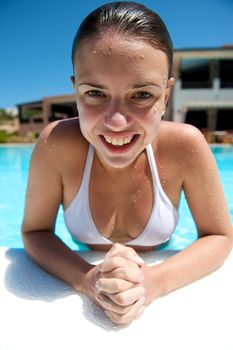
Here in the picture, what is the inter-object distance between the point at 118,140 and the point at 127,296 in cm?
61

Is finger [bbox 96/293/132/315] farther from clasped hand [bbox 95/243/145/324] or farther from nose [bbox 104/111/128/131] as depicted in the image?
nose [bbox 104/111/128/131]

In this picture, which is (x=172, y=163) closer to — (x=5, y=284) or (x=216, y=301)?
(x=216, y=301)

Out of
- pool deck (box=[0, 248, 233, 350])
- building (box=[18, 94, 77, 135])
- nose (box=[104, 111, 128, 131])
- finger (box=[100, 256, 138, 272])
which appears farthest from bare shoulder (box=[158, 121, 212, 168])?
building (box=[18, 94, 77, 135])

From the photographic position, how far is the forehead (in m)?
1.18

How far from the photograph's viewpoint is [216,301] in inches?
50.1

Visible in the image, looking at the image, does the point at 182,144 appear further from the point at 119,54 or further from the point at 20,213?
the point at 20,213

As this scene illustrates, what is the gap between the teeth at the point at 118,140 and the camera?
1.30m

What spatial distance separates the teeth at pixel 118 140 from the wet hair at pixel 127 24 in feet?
1.25

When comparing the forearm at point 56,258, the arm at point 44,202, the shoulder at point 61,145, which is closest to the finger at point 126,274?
the forearm at point 56,258

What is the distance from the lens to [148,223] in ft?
5.53

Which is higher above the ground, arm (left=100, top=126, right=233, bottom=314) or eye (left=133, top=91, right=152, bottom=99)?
eye (left=133, top=91, right=152, bottom=99)

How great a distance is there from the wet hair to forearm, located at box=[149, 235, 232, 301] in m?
0.88

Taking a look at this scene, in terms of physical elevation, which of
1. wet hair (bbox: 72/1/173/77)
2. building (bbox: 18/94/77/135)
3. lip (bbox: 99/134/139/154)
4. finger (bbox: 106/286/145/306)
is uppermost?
wet hair (bbox: 72/1/173/77)

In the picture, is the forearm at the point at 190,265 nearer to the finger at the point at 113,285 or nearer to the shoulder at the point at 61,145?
the finger at the point at 113,285
